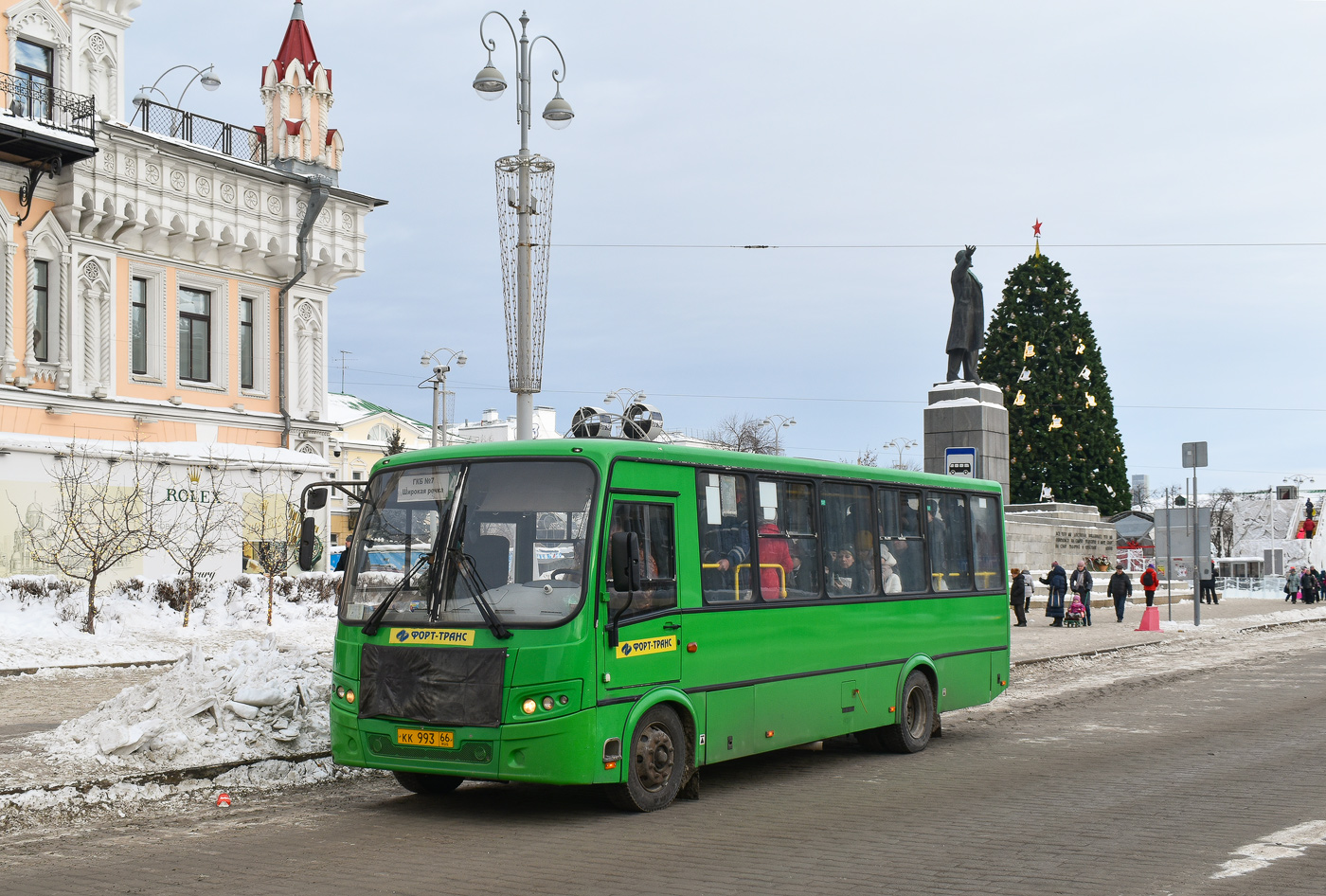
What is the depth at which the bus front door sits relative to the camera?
30.0 ft

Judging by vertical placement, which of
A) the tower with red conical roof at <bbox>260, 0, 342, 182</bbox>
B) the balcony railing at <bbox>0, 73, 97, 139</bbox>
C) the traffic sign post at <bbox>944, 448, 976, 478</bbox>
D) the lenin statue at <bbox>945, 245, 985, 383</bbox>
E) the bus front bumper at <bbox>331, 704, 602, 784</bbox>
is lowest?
the bus front bumper at <bbox>331, 704, 602, 784</bbox>

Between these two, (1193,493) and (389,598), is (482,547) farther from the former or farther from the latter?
(1193,493)

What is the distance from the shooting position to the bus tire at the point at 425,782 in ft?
33.4

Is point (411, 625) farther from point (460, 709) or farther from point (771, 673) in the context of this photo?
point (771, 673)

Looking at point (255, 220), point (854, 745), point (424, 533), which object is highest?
point (255, 220)

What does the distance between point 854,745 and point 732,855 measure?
5724 millimetres

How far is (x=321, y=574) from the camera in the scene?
2969 centimetres

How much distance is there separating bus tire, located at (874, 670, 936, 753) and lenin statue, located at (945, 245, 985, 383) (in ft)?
85.9

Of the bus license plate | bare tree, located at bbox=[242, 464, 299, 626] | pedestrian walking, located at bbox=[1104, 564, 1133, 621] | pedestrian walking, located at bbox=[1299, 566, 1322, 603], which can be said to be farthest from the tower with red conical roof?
pedestrian walking, located at bbox=[1299, 566, 1322, 603]

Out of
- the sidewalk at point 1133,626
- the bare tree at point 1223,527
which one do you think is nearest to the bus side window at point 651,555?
the sidewalk at point 1133,626

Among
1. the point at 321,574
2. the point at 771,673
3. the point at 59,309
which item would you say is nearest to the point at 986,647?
the point at 771,673

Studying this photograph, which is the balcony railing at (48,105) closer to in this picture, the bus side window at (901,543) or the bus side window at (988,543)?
the bus side window at (988,543)

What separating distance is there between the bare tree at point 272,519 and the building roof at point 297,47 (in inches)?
486

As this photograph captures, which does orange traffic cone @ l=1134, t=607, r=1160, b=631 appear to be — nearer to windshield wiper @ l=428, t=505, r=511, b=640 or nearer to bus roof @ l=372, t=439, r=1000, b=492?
bus roof @ l=372, t=439, r=1000, b=492
